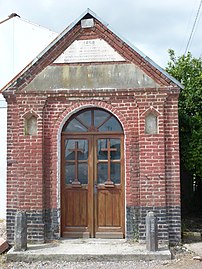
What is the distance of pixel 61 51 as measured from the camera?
8641mm

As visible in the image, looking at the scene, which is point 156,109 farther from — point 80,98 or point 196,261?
point 196,261

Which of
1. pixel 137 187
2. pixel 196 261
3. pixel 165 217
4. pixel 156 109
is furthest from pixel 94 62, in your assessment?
pixel 196 261

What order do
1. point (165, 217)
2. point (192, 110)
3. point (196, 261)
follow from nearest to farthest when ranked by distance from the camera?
point (196, 261)
point (165, 217)
point (192, 110)

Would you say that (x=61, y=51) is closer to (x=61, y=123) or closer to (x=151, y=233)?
(x=61, y=123)

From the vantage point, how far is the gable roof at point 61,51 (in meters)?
8.34

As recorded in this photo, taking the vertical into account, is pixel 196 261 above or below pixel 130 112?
below

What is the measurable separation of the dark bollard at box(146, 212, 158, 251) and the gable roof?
291 cm

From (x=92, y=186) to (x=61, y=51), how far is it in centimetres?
313

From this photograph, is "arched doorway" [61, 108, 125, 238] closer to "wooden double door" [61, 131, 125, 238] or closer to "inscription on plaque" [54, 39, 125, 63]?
"wooden double door" [61, 131, 125, 238]

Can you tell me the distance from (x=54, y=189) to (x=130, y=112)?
7.84 feet

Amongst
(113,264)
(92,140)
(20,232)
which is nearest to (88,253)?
(113,264)

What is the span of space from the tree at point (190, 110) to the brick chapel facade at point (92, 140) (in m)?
1.67

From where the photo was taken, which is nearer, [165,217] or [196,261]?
[196,261]

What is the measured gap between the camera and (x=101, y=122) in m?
8.66
